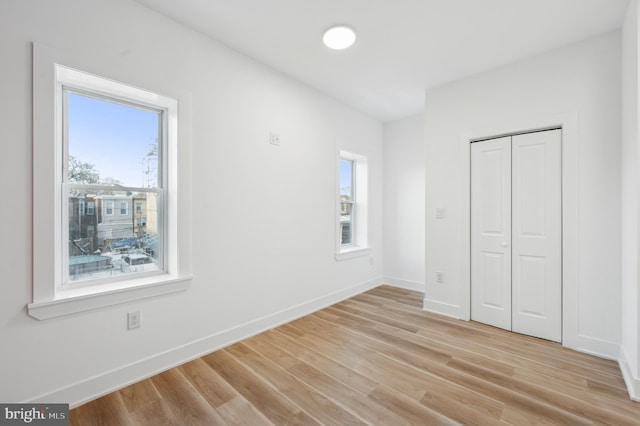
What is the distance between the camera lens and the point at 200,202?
2480 millimetres

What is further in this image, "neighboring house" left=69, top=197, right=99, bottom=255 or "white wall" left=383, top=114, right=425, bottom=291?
"white wall" left=383, top=114, right=425, bottom=291

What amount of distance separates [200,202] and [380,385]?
204cm

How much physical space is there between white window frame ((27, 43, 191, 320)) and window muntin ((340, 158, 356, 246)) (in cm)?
256

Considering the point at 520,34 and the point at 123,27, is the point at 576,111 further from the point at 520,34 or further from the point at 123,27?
the point at 123,27

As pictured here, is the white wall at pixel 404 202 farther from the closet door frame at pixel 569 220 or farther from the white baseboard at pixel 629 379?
the white baseboard at pixel 629 379

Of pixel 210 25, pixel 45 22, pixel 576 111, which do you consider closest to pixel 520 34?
pixel 576 111

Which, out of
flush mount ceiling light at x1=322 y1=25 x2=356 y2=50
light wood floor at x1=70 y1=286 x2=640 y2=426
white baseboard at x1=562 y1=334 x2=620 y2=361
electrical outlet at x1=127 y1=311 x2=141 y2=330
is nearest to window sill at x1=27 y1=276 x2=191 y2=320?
electrical outlet at x1=127 y1=311 x2=141 y2=330

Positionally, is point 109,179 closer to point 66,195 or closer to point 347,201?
point 66,195

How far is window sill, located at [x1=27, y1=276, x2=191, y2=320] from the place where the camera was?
1733mm

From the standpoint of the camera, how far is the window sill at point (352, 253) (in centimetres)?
398

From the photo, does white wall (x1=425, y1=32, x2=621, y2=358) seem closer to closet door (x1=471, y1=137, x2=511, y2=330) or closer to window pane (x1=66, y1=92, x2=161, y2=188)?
closet door (x1=471, y1=137, x2=511, y2=330)

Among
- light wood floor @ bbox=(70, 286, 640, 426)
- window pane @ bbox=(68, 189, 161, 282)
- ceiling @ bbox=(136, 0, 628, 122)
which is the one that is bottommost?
light wood floor @ bbox=(70, 286, 640, 426)

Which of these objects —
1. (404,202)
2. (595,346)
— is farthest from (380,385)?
(404,202)

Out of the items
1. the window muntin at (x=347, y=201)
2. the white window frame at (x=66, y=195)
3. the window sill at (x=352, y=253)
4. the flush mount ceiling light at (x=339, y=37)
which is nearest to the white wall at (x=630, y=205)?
the flush mount ceiling light at (x=339, y=37)
